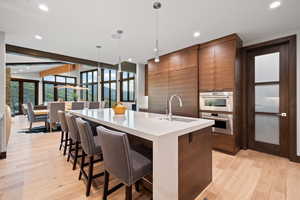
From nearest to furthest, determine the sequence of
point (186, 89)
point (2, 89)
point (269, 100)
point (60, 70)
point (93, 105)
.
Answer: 1. point (2, 89)
2. point (269, 100)
3. point (186, 89)
4. point (93, 105)
5. point (60, 70)

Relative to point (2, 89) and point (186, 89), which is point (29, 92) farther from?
point (186, 89)

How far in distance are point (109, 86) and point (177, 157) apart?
26.1 ft

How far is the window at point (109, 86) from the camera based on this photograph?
8.29 meters

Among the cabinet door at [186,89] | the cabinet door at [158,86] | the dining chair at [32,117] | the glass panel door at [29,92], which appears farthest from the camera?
the glass panel door at [29,92]

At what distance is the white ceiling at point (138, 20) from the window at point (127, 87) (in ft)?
12.3

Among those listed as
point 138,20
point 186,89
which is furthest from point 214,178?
point 138,20

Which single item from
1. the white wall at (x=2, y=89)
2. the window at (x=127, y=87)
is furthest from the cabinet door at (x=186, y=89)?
the white wall at (x=2, y=89)

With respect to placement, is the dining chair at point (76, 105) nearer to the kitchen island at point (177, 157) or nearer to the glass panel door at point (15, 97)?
the kitchen island at point (177, 157)

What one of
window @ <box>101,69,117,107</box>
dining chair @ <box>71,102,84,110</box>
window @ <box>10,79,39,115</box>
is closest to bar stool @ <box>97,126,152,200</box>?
dining chair @ <box>71,102,84,110</box>

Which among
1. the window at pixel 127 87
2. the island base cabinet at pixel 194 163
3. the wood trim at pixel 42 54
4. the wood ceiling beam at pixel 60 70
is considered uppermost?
the wood ceiling beam at pixel 60 70

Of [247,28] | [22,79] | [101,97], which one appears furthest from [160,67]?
[22,79]

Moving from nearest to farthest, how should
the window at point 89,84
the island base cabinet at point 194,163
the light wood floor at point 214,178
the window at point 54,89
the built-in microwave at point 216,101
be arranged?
the island base cabinet at point 194,163 → the light wood floor at point 214,178 → the built-in microwave at point 216,101 → the window at point 89,84 → the window at point 54,89

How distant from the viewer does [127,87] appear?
746 centimetres

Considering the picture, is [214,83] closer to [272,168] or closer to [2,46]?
[272,168]
